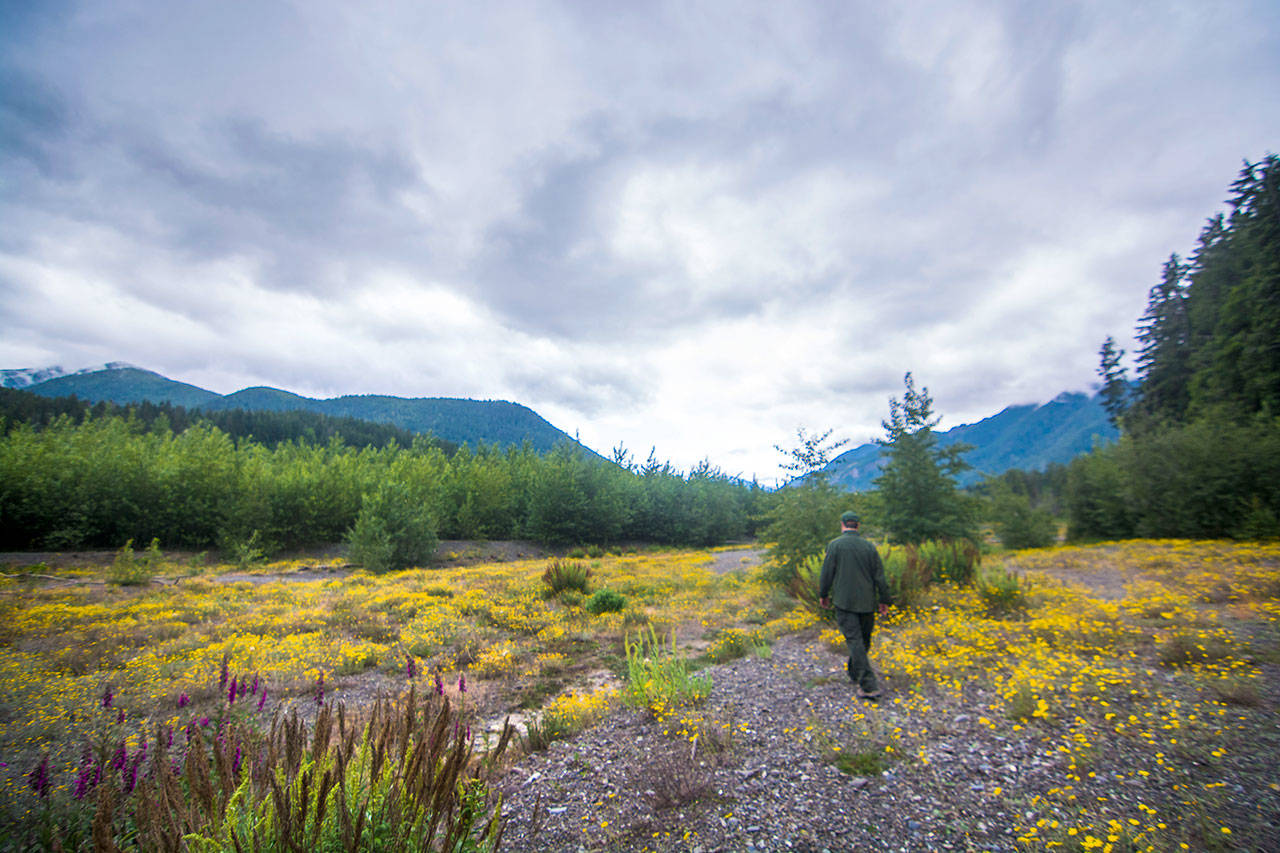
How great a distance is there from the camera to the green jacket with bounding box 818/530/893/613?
657 cm

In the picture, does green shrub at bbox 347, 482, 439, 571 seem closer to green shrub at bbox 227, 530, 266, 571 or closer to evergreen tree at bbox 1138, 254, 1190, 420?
green shrub at bbox 227, 530, 266, 571

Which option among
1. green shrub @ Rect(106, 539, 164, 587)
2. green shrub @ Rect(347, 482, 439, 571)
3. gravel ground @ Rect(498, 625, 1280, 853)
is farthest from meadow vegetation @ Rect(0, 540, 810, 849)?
green shrub @ Rect(347, 482, 439, 571)

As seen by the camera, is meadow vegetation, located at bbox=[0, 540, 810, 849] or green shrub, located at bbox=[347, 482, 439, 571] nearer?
meadow vegetation, located at bbox=[0, 540, 810, 849]

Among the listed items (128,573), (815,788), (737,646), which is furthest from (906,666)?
(128,573)

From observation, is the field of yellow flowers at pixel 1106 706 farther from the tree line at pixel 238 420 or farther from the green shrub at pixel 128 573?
the tree line at pixel 238 420

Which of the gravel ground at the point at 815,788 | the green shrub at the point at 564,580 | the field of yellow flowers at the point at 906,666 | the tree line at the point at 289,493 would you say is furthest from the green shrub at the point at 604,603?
the tree line at the point at 289,493

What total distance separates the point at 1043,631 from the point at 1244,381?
2489 cm

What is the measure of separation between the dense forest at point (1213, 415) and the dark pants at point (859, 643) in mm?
18626

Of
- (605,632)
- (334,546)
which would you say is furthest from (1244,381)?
(334,546)

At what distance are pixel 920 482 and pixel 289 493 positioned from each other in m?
30.4

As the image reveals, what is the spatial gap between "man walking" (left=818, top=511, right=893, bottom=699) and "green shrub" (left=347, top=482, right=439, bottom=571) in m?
19.5

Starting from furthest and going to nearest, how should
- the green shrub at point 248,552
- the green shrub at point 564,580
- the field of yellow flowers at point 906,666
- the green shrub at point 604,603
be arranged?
the green shrub at point 248,552, the green shrub at point 564,580, the green shrub at point 604,603, the field of yellow flowers at point 906,666

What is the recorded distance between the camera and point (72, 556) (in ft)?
60.6

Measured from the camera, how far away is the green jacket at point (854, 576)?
21.6 feet
